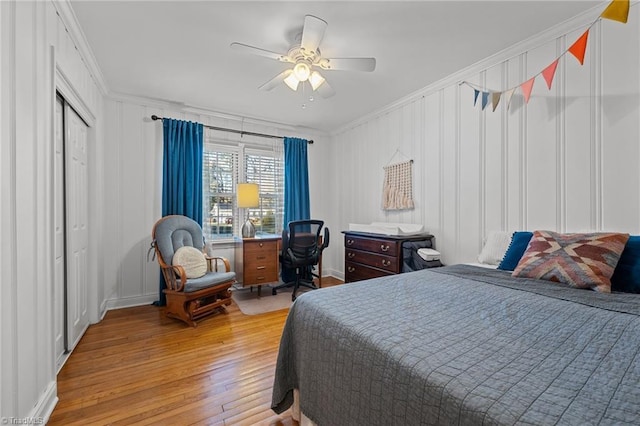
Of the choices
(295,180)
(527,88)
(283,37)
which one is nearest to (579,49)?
(527,88)

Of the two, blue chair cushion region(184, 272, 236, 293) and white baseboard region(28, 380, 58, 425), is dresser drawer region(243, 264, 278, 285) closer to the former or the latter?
blue chair cushion region(184, 272, 236, 293)

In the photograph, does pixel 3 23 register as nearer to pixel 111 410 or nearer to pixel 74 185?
pixel 74 185

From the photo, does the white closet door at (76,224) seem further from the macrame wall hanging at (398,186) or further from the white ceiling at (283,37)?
the macrame wall hanging at (398,186)

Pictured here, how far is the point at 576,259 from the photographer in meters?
1.74

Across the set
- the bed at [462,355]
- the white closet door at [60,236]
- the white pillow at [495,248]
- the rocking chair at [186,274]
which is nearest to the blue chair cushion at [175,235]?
the rocking chair at [186,274]

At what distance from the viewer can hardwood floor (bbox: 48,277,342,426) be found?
1.61m

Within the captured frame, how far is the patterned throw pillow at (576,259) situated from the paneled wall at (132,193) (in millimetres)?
3962

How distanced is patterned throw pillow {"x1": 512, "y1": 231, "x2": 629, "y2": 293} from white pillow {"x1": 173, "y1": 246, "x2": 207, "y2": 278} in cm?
298

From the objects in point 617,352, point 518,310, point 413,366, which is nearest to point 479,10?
point 518,310

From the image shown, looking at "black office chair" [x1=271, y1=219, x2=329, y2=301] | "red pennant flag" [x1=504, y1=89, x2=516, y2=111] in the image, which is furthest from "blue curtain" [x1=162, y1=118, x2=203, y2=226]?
"red pennant flag" [x1=504, y1=89, x2=516, y2=111]

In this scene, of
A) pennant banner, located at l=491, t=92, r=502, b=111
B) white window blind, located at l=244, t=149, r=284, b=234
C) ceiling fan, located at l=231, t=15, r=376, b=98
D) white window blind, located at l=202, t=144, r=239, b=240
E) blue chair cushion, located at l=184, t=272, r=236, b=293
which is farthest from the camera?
white window blind, located at l=244, t=149, r=284, b=234

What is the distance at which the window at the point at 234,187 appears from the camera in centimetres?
403

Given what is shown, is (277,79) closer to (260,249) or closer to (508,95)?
(508,95)

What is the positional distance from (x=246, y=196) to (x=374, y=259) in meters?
1.96
